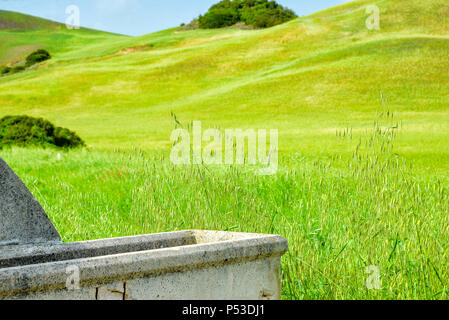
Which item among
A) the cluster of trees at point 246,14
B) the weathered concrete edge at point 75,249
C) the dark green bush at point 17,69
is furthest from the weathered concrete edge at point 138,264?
the cluster of trees at point 246,14

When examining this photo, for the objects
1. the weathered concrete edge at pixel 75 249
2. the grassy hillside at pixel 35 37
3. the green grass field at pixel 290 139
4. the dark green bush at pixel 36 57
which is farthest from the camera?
the grassy hillside at pixel 35 37

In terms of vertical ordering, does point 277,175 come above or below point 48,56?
below

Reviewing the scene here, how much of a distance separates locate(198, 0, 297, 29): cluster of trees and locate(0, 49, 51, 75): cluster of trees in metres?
20.0

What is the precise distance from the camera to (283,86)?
3531 cm

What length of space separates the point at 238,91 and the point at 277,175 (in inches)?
1072

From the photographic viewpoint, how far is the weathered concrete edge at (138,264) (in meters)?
3.06

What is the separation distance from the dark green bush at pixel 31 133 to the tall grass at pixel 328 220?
7.40 metres

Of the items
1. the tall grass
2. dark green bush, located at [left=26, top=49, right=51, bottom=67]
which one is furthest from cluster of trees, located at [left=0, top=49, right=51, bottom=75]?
the tall grass

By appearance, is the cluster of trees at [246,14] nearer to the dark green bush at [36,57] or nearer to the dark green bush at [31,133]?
the dark green bush at [36,57]

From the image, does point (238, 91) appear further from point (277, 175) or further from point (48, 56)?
point (48, 56)

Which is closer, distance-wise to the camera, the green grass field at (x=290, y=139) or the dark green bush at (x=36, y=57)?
the green grass field at (x=290, y=139)

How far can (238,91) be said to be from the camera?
3597 cm

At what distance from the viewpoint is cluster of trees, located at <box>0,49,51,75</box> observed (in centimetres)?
5814
